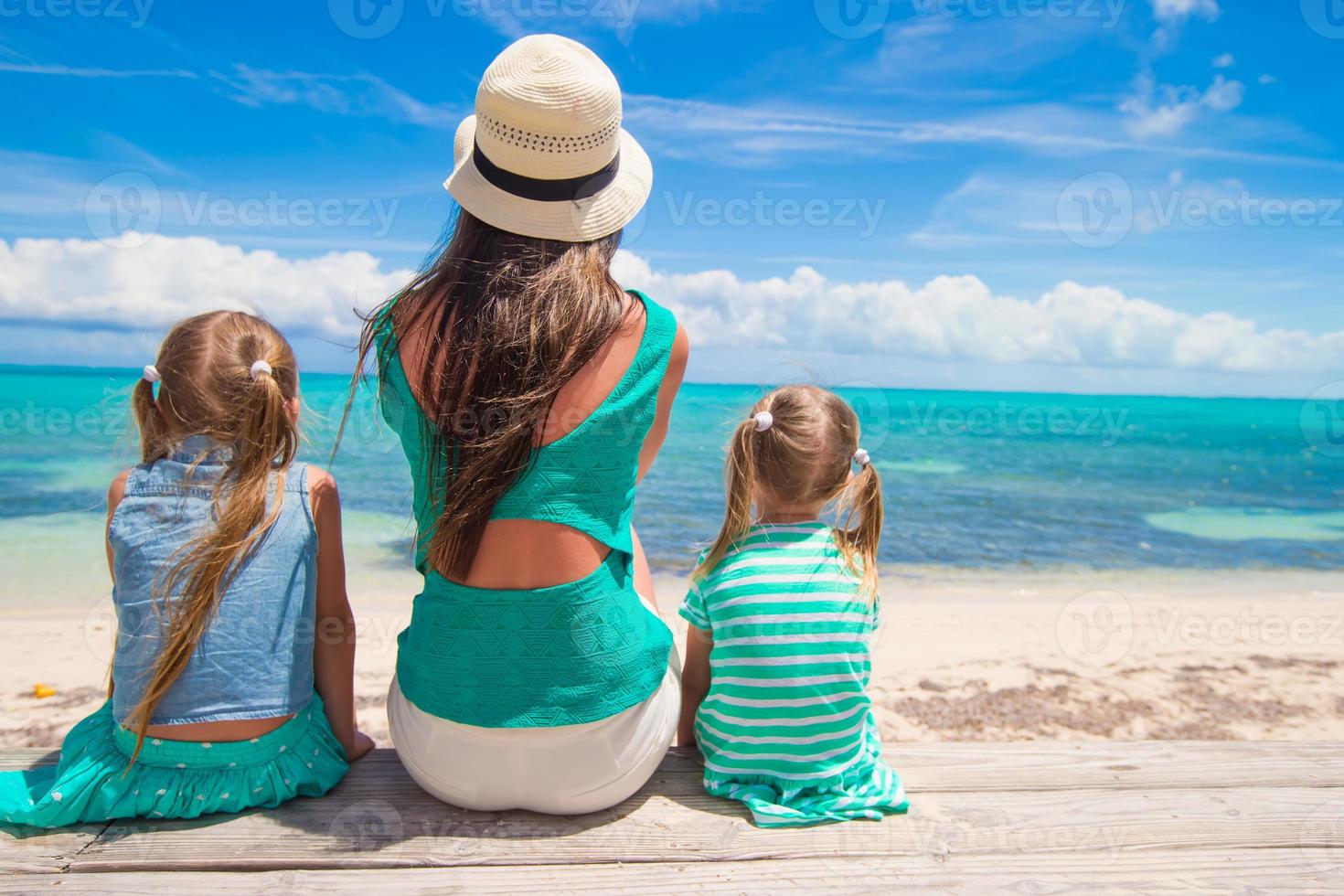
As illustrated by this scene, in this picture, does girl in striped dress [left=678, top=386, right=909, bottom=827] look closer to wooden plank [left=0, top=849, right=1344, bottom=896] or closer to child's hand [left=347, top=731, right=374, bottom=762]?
wooden plank [left=0, top=849, right=1344, bottom=896]

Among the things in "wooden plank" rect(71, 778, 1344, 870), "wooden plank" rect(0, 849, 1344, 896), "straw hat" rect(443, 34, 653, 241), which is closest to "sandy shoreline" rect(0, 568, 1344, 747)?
"wooden plank" rect(71, 778, 1344, 870)

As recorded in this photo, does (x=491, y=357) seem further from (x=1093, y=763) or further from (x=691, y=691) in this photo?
(x=1093, y=763)

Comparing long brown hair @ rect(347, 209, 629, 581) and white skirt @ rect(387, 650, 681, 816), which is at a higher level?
long brown hair @ rect(347, 209, 629, 581)

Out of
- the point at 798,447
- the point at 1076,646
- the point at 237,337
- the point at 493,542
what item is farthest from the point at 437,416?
the point at 1076,646

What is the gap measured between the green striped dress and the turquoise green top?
1.00 feet

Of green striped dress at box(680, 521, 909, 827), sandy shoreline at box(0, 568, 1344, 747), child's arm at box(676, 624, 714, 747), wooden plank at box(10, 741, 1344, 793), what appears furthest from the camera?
sandy shoreline at box(0, 568, 1344, 747)

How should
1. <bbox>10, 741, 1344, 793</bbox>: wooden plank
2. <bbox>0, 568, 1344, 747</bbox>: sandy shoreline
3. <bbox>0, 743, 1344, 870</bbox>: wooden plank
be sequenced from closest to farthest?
1. <bbox>0, 743, 1344, 870</bbox>: wooden plank
2. <bbox>10, 741, 1344, 793</bbox>: wooden plank
3. <bbox>0, 568, 1344, 747</bbox>: sandy shoreline

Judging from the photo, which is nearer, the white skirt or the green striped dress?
the white skirt

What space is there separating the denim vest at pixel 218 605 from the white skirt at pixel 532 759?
298mm

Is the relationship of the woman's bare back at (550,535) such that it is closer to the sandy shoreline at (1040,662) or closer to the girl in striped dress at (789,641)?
the girl in striped dress at (789,641)

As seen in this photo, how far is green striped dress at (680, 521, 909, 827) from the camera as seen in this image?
196 centimetres

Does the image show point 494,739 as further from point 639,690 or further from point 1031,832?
point 1031,832

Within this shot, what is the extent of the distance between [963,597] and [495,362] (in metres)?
6.18

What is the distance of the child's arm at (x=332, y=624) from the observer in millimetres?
1994
